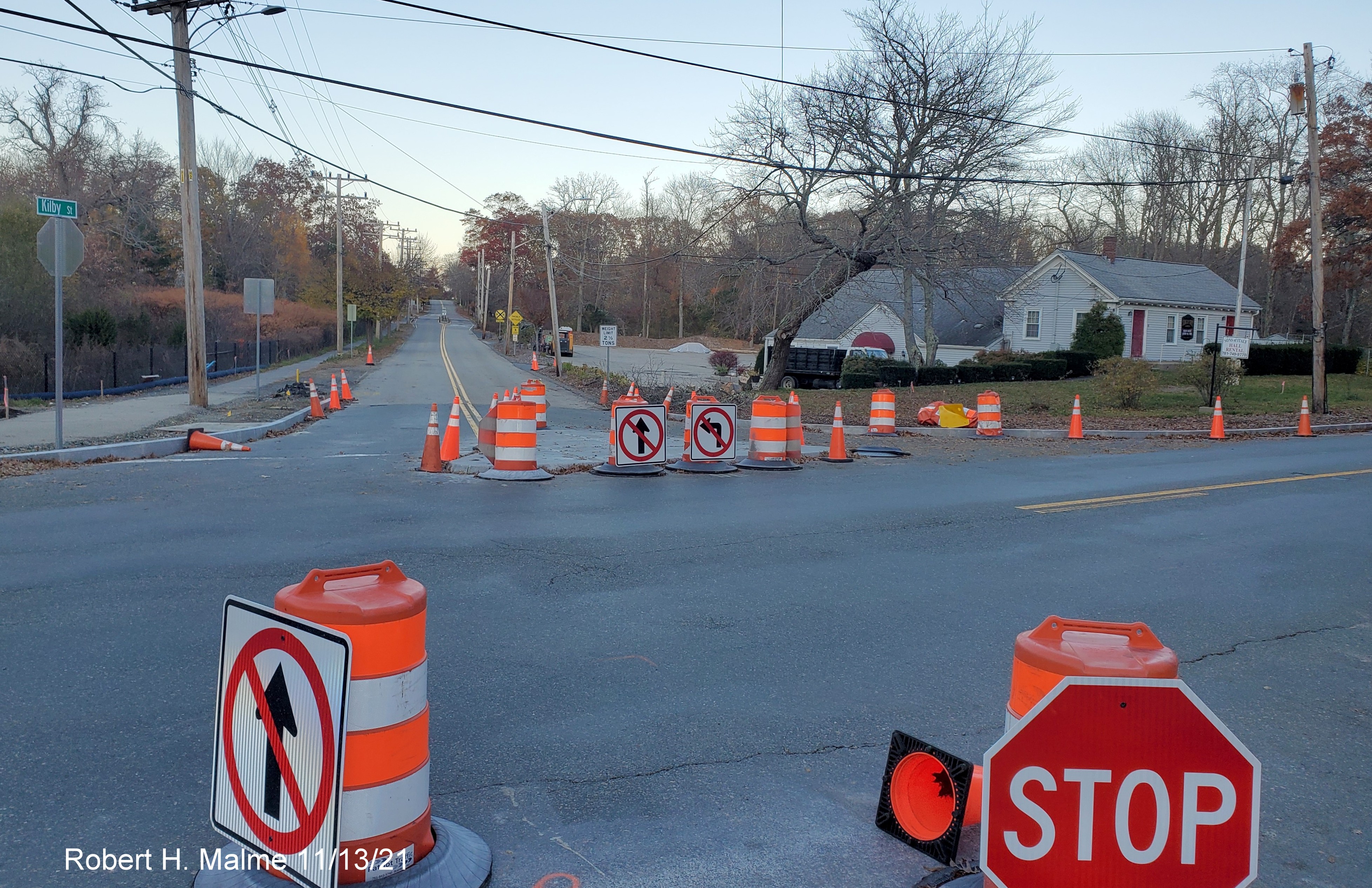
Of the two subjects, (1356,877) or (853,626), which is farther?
(853,626)

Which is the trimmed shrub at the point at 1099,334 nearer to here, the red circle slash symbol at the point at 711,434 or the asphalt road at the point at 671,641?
the asphalt road at the point at 671,641

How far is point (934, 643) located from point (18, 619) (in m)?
5.75

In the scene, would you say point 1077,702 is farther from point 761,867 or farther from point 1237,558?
point 1237,558

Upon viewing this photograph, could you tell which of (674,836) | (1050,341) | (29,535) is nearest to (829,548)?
(674,836)

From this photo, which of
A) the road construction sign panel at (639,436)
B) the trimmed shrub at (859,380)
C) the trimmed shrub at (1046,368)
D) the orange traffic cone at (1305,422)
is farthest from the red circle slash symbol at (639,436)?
the trimmed shrub at (1046,368)

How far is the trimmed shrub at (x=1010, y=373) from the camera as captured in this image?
35031 mm

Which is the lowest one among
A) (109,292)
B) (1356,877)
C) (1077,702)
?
(1356,877)

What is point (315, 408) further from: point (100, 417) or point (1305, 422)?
point (1305, 422)

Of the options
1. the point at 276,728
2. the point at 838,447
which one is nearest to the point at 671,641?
the point at 276,728

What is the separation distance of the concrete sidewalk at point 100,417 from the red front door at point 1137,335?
34.1 metres

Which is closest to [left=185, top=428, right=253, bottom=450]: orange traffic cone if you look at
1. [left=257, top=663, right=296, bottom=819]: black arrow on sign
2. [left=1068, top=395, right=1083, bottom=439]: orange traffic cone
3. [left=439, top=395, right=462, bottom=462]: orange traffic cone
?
[left=439, top=395, right=462, bottom=462]: orange traffic cone

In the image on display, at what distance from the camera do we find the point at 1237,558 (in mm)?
8711

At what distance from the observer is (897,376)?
109ft

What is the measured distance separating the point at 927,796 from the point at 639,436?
31.5 ft
